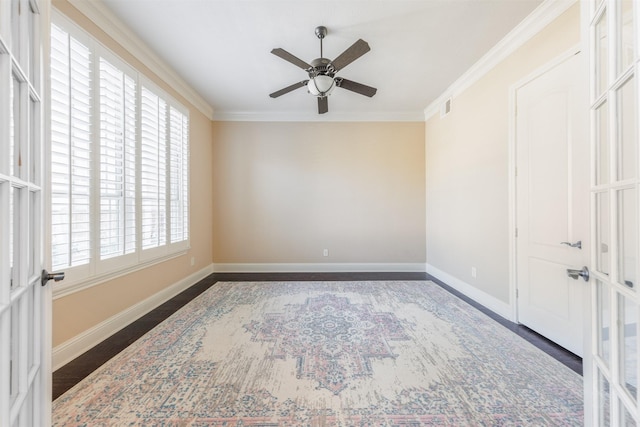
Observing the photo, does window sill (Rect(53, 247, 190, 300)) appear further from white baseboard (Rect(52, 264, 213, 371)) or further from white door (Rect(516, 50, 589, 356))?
white door (Rect(516, 50, 589, 356))

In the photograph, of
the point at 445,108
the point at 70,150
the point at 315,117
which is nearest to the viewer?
the point at 70,150

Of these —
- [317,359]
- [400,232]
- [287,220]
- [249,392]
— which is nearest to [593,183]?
[317,359]

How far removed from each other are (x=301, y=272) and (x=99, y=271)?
3.06m

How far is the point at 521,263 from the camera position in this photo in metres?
2.71

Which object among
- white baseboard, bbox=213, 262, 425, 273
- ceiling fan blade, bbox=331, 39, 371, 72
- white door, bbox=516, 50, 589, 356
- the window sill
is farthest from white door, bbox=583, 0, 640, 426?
white baseboard, bbox=213, 262, 425, 273

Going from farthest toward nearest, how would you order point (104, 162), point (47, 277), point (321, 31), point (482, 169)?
point (482, 169) → point (321, 31) → point (104, 162) → point (47, 277)

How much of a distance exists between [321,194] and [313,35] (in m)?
2.73

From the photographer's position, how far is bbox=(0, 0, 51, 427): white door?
30.3 inches

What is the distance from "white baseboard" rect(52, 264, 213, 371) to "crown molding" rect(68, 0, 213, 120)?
8.69 ft

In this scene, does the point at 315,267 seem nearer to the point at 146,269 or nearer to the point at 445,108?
the point at 146,269

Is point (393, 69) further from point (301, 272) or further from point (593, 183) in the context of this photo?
point (301, 272)

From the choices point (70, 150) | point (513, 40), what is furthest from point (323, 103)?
point (70, 150)

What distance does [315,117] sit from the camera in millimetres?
4938

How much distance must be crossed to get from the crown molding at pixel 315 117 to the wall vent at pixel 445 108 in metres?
0.69
